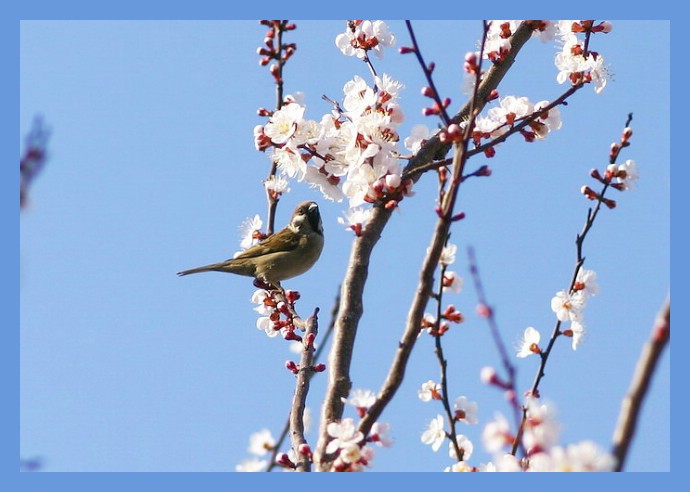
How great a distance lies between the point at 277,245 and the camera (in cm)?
678

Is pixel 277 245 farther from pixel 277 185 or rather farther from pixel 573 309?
pixel 573 309

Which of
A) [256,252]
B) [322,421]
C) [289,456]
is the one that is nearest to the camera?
[322,421]

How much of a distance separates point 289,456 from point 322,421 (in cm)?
49

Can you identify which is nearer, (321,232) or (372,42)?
(372,42)

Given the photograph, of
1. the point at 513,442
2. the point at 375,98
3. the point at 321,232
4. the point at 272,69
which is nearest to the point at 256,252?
the point at 321,232

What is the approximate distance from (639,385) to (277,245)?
5.52 m

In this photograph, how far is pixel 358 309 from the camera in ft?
9.91

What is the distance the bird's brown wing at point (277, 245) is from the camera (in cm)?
651

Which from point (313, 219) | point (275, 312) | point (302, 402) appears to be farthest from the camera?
point (313, 219)

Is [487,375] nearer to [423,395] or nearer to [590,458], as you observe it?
[590,458]

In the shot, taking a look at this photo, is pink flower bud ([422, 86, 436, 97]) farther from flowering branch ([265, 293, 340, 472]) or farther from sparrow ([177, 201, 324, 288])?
sparrow ([177, 201, 324, 288])

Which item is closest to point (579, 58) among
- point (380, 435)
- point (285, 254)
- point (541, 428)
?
point (380, 435)


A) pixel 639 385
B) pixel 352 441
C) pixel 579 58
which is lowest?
pixel 639 385

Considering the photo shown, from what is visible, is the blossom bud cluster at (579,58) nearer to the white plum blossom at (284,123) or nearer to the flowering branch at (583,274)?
the flowering branch at (583,274)
